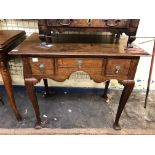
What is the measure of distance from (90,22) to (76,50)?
0.21 metres

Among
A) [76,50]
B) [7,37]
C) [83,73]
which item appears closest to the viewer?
[76,50]

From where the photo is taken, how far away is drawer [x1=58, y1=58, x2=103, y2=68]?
1074 mm

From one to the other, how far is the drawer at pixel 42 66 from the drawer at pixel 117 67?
38 centimetres

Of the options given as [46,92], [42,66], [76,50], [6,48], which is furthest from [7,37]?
[46,92]

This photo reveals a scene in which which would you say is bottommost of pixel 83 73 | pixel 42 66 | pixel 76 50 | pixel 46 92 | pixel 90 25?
pixel 46 92

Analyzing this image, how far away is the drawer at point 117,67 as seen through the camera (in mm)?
1082

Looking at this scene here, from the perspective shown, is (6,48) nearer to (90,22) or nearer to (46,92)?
(90,22)

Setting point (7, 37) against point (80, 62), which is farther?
point (7, 37)

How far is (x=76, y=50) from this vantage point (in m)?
1.07

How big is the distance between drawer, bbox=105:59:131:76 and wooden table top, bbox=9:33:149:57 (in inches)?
2.4

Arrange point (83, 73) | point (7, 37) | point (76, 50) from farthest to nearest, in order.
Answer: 1. point (83, 73)
2. point (7, 37)
3. point (76, 50)

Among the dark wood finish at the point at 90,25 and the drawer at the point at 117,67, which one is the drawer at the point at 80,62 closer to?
the drawer at the point at 117,67
